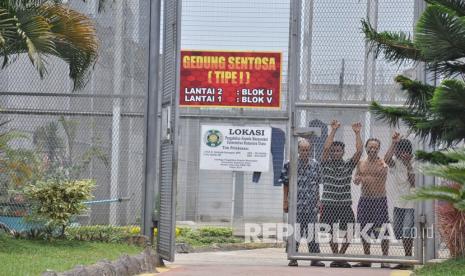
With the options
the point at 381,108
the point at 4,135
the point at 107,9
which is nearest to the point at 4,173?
the point at 4,135

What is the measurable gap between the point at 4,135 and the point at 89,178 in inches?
48.3

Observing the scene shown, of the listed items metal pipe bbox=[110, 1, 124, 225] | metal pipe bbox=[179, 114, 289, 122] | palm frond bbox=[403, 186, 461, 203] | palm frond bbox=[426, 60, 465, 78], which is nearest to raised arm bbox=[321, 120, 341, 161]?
palm frond bbox=[426, 60, 465, 78]

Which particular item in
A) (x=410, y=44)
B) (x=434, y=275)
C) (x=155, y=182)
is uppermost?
(x=410, y=44)

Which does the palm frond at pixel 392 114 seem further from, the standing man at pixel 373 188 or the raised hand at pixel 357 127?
the standing man at pixel 373 188

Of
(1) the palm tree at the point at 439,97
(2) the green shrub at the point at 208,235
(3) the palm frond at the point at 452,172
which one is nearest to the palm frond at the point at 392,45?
(1) the palm tree at the point at 439,97

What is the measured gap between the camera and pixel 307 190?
1163cm

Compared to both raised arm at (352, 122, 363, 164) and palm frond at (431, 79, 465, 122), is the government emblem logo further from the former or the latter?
palm frond at (431, 79, 465, 122)

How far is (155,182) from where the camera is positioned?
11555mm

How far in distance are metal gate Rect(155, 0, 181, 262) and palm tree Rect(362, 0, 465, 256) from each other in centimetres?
236

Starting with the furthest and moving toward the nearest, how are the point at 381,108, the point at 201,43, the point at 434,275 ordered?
the point at 201,43, the point at 381,108, the point at 434,275

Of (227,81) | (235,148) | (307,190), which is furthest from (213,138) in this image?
(307,190)

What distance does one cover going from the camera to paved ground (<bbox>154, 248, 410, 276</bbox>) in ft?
33.8

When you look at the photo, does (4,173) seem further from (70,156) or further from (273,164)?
(273,164)

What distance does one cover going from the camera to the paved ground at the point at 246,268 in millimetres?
10312
